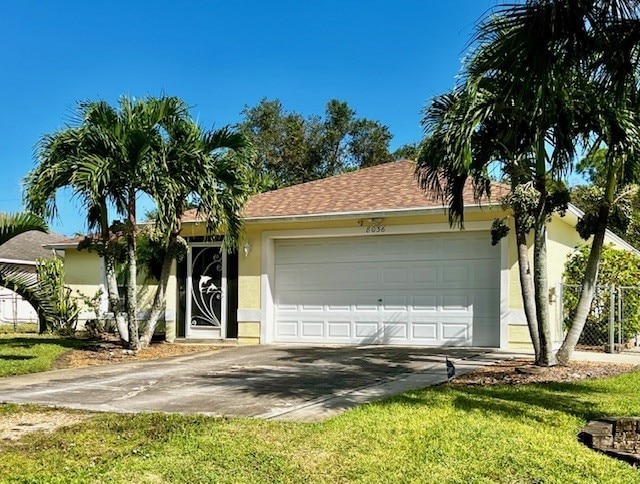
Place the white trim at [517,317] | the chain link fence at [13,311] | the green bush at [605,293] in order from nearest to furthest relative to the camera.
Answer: the white trim at [517,317]
the green bush at [605,293]
the chain link fence at [13,311]

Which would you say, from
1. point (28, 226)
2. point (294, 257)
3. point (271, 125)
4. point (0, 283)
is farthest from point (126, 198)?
point (271, 125)

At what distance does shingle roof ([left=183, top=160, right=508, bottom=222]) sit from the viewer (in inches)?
567

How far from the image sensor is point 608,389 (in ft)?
27.0

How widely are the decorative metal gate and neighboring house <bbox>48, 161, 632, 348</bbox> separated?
3cm

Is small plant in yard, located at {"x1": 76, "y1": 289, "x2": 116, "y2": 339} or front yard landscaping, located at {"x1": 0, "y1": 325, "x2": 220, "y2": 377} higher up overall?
small plant in yard, located at {"x1": 76, "y1": 289, "x2": 116, "y2": 339}

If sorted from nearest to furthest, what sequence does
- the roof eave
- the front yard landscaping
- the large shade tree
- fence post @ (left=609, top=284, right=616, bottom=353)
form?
1. the large shade tree
2. the front yard landscaping
3. fence post @ (left=609, top=284, right=616, bottom=353)
4. the roof eave

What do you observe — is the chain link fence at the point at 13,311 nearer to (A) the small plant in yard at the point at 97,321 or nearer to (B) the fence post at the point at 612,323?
(A) the small plant in yard at the point at 97,321

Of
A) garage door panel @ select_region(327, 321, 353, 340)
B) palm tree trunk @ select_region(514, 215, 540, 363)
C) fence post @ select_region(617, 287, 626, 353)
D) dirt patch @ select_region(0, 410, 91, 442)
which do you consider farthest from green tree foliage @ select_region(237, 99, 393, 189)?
dirt patch @ select_region(0, 410, 91, 442)

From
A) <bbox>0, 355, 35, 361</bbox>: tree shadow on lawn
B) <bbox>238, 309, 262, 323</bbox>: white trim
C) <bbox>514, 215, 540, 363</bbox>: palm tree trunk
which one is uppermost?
<bbox>514, 215, 540, 363</bbox>: palm tree trunk

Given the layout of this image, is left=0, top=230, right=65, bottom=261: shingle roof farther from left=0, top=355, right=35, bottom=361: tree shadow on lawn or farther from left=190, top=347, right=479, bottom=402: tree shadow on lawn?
left=190, top=347, right=479, bottom=402: tree shadow on lawn

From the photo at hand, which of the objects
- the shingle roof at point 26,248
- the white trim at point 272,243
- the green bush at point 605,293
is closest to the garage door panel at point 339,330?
the white trim at point 272,243

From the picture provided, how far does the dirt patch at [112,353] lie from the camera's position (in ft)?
38.7

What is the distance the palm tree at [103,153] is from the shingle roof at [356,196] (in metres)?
3.73

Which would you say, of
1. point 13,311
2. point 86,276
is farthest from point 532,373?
point 13,311
